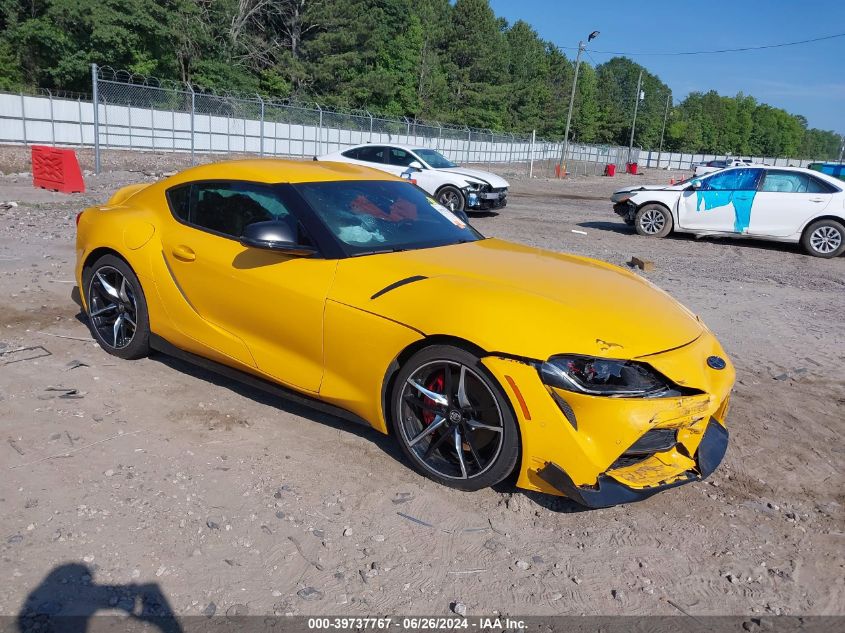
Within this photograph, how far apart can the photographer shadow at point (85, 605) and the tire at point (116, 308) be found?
2.29 meters

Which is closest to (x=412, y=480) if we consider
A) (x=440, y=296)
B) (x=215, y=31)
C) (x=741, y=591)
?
(x=440, y=296)

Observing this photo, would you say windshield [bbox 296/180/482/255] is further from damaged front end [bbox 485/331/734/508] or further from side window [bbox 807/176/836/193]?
side window [bbox 807/176/836/193]

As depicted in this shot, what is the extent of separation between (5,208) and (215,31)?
122ft

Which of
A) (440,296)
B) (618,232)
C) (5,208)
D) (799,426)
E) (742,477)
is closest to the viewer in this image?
(440,296)

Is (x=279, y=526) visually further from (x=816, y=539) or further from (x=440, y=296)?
(x=816, y=539)

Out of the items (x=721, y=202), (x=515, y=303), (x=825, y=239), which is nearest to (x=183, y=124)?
(x=721, y=202)

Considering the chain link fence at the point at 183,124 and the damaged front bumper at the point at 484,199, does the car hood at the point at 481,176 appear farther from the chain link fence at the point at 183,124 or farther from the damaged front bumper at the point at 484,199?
the chain link fence at the point at 183,124

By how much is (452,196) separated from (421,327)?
12557 millimetres

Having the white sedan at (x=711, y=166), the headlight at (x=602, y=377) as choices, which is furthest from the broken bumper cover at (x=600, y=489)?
the white sedan at (x=711, y=166)

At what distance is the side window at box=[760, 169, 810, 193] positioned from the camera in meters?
12.8

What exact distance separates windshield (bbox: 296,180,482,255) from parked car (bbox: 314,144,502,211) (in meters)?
10.5

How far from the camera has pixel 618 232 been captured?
15125mm

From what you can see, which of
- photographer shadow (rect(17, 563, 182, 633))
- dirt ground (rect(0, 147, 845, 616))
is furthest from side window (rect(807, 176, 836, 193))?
photographer shadow (rect(17, 563, 182, 633))

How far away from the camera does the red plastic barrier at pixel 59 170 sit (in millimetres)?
15352
